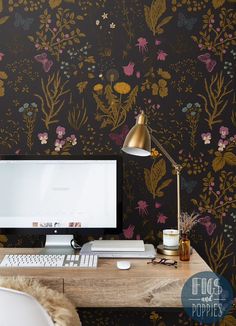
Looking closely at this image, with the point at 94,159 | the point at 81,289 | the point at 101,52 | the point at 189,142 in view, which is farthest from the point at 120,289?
the point at 101,52

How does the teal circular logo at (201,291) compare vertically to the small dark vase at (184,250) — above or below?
below

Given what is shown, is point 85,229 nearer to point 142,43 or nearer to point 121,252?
point 121,252

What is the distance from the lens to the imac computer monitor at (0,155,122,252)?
199cm

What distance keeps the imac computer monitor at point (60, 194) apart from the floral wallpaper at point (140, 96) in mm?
231

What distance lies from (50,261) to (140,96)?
1.01 meters

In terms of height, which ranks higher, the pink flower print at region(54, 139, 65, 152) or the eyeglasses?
the pink flower print at region(54, 139, 65, 152)

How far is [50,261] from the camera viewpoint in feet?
5.73

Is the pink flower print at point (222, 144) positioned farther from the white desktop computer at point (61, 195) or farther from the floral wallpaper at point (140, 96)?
the white desktop computer at point (61, 195)

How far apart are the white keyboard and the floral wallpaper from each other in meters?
0.42

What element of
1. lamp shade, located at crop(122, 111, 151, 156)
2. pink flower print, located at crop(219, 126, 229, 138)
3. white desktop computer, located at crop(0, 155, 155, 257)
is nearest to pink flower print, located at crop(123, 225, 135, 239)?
white desktop computer, located at crop(0, 155, 155, 257)

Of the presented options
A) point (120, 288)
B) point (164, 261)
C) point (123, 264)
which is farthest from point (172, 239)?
point (120, 288)

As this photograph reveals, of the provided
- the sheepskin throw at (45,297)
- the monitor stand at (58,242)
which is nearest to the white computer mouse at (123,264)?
the monitor stand at (58,242)

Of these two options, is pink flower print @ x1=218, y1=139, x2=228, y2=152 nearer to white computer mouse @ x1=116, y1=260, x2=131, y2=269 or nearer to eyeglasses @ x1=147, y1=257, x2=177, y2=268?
eyeglasses @ x1=147, y1=257, x2=177, y2=268

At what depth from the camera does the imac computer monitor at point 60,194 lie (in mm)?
1987
